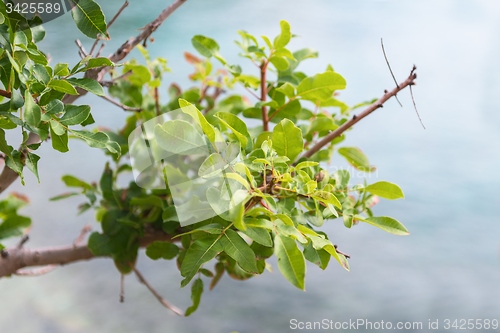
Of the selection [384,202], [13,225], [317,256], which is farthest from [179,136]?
[384,202]

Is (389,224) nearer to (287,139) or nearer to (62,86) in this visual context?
(287,139)

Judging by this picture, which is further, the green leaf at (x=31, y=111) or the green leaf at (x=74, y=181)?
the green leaf at (x=74, y=181)

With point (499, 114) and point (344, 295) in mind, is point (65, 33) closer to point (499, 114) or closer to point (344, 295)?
point (344, 295)

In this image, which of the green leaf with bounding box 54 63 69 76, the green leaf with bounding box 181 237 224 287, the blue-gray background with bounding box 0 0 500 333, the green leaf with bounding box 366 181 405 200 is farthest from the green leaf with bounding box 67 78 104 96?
the blue-gray background with bounding box 0 0 500 333

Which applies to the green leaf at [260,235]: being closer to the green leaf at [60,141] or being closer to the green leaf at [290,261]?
the green leaf at [290,261]

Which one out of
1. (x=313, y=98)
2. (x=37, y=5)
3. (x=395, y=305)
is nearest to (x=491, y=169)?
(x=395, y=305)
